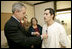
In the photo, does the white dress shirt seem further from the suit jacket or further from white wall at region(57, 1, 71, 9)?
white wall at region(57, 1, 71, 9)

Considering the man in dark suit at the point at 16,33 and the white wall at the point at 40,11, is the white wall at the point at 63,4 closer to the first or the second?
the white wall at the point at 40,11

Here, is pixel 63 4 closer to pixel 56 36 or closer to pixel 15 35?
pixel 56 36

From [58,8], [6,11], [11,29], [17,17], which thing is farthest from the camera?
[58,8]

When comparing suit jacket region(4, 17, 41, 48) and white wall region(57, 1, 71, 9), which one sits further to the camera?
white wall region(57, 1, 71, 9)

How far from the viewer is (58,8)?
4234mm

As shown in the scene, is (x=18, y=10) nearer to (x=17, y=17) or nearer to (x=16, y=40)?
(x=17, y=17)

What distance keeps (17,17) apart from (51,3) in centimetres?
304

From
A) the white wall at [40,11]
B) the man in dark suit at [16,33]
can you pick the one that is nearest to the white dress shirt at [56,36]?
the man in dark suit at [16,33]

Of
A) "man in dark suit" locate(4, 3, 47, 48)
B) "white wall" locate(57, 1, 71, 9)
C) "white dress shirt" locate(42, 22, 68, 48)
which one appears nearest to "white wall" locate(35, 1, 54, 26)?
"white wall" locate(57, 1, 71, 9)

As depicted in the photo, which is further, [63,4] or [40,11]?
[40,11]

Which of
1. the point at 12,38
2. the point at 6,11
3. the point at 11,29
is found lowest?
the point at 12,38

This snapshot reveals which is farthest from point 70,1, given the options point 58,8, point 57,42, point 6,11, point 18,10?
point 18,10

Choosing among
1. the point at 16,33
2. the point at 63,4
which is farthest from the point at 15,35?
the point at 63,4

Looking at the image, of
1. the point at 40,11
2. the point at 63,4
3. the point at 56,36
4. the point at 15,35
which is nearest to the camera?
the point at 15,35
